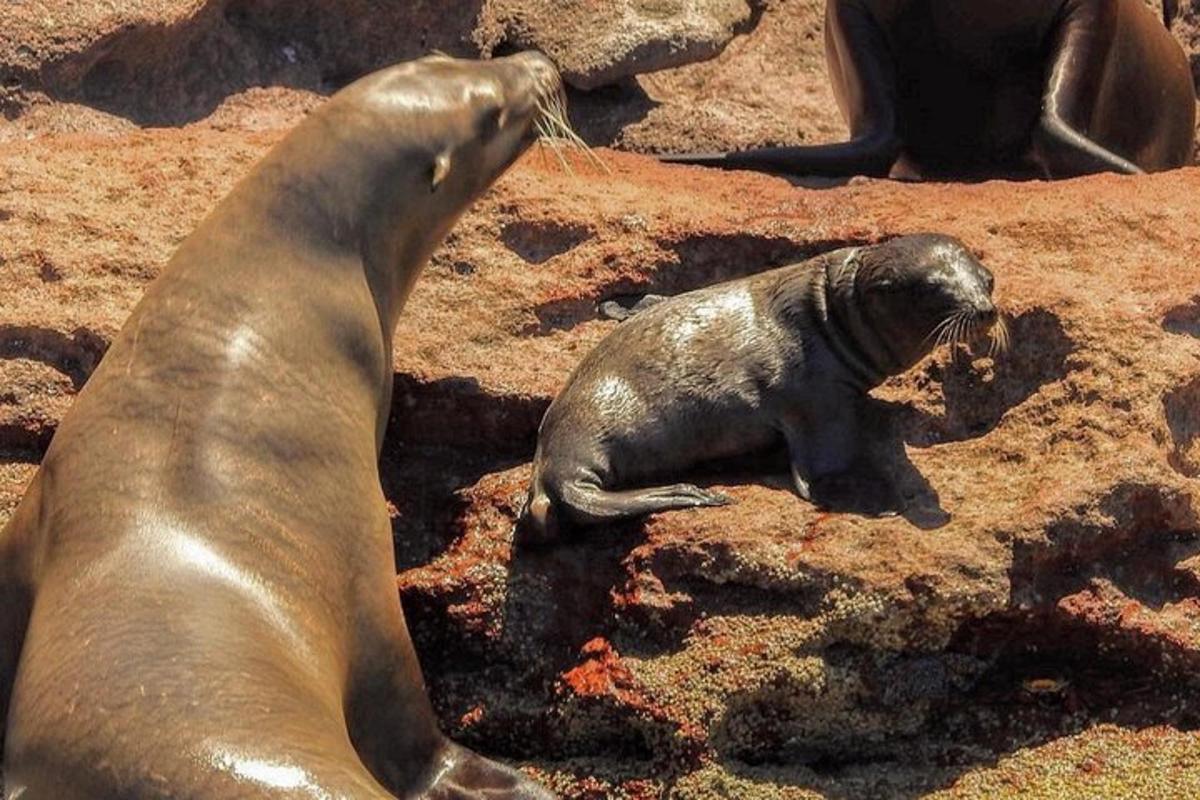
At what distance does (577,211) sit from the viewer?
299 inches

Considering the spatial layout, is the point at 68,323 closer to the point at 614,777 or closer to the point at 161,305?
the point at 161,305

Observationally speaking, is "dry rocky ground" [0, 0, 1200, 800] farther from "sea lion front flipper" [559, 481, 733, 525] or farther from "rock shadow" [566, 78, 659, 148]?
"rock shadow" [566, 78, 659, 148]

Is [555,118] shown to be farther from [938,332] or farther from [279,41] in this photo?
[279,41]

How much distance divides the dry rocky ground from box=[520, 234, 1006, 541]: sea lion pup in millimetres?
127

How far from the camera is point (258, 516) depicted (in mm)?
5746

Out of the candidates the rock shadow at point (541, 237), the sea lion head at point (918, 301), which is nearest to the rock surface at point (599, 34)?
the rock shadow at point (541, 237)

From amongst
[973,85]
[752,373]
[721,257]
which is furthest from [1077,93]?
[752,373]

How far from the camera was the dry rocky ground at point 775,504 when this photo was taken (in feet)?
19.6

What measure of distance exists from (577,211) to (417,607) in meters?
1.67

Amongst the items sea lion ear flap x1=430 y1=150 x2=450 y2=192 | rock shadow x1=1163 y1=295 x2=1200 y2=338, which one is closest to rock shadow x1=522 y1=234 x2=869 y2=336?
sea lion ear flap x1=430 y1=150 x2=450 y2=192

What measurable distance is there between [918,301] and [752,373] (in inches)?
18.6

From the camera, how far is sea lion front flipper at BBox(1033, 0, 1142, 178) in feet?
28.8

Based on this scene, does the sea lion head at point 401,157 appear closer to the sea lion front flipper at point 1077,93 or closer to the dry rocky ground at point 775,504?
the dry rocky ground at point 775,504

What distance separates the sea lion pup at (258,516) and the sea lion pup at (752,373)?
52 cm
